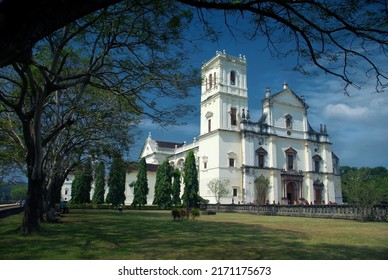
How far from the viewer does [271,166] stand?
45.3 m

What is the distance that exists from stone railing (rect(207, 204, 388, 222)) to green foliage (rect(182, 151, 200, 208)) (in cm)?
565

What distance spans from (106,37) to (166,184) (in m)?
35.1

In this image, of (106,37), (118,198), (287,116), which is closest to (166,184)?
(118,198)

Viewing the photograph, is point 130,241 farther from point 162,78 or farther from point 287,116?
point 287,116

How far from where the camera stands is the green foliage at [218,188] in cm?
3997

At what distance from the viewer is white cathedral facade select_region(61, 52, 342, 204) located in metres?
43.3

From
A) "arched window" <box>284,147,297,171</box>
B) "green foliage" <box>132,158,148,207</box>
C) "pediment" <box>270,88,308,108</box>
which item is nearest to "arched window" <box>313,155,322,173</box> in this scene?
"arched window" <box>284,147,297,171</box>

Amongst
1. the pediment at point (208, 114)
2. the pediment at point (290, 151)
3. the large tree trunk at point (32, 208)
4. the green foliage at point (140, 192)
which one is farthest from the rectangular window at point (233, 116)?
the large tree trunk at point (32, 208)

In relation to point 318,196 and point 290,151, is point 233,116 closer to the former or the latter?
point 290,151

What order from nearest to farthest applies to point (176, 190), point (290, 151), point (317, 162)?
point (176, 190), point (290, 151), point (317, 162)

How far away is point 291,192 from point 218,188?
11861 mm

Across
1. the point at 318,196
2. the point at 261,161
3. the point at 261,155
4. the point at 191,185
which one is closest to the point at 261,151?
the point at 261,155

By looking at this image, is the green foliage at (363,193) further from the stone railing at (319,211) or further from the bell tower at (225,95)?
the bell tower at (225,95)

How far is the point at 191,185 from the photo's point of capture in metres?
41.9
